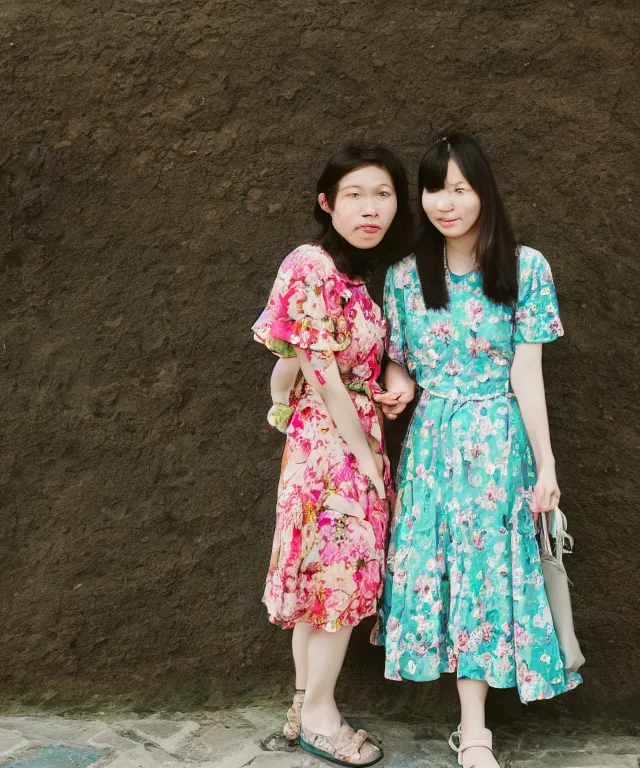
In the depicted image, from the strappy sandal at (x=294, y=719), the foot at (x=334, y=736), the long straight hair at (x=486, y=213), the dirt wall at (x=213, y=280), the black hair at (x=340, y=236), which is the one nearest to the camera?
the long straight hair at (x=486, y=213)

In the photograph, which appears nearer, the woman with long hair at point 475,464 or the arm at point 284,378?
the woman with long hair at point 475,464

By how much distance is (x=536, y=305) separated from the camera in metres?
2.81

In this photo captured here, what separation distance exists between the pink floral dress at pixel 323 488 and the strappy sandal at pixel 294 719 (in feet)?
1.22

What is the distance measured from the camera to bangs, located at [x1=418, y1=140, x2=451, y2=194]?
9.16 feet

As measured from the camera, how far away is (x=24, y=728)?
3.31 metres

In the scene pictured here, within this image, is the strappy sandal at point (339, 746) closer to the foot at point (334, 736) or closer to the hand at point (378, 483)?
the foot at point (334, 736)

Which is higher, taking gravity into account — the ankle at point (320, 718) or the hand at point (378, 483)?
the hand at point (378, 483)

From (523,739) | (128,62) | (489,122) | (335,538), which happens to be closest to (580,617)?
(523,739)

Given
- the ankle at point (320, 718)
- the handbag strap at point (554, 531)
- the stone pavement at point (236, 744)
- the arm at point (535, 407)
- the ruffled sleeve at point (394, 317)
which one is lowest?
the stone pavement at point (236, 744)

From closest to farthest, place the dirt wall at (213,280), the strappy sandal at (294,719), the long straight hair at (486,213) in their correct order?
the long straight hair at (486,213) → the strappy sandal at (294,719) → the dirt wall at (213,280)

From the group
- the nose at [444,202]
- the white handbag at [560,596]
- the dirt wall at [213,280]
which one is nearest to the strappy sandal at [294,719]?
the dirt wall at [213,280]

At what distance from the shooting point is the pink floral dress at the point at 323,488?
9.27 ft

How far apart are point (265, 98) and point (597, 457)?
5.64 ft

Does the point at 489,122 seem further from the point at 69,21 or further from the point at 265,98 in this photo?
the point at 69,21
